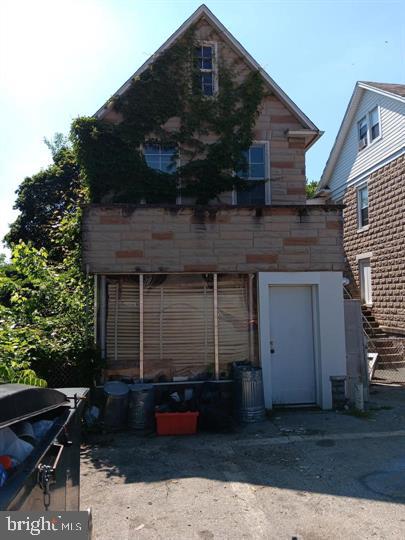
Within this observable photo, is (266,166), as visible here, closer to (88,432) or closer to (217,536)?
(88,432)

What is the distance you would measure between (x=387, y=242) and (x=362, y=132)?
15.9 ft

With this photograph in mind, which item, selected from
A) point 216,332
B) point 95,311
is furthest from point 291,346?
point 95,311

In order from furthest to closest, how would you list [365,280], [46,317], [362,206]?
[362,206], [365,280], [46,317]

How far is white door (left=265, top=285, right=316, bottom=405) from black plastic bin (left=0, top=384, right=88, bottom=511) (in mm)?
5949

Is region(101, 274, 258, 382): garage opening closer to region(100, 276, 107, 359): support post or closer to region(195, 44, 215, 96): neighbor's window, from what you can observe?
region(100, 276, 107, 359): support post

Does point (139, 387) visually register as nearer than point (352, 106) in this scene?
Yes

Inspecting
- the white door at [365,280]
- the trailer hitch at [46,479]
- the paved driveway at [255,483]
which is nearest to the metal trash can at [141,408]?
the paved driveway at [255,483]

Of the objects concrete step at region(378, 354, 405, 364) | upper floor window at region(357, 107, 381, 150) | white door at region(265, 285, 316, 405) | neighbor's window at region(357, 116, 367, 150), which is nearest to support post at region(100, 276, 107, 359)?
white door at region(265, 285, 316, 405)

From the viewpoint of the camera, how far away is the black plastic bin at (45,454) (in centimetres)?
240

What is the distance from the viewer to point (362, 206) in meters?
17.9

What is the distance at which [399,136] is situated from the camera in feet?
50.0

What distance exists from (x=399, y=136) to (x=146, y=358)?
11477mm

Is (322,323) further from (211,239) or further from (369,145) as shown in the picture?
(369,145)

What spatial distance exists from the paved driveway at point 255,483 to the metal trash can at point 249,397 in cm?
37
